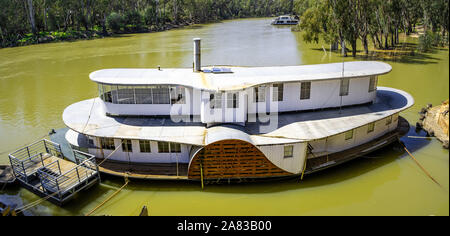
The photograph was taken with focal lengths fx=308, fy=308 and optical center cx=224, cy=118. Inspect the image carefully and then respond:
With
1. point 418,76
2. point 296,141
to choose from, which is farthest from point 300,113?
point 418,76

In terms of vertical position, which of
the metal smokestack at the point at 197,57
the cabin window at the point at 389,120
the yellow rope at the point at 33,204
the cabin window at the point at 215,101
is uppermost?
the metal smokestack at the point at 197,57

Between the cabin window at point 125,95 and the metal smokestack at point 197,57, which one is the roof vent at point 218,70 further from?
the cabin window at point 125,95

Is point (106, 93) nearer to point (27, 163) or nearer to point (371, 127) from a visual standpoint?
point (27, 163)

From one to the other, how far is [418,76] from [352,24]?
10.8 m

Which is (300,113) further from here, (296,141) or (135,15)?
(135,15)

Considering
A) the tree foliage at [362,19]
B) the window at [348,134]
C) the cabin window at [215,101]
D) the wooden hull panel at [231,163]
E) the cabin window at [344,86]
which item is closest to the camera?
the wooden hull panel at [231,163]

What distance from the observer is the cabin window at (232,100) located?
14.4m

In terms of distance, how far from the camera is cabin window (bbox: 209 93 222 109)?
565 inches

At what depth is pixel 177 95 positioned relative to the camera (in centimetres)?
1541

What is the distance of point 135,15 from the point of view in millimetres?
80562

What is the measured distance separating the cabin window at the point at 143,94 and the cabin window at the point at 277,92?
20.5ft

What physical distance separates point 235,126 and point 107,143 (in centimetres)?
608

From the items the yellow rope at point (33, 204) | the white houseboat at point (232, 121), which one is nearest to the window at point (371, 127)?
the white houseboat at point (232, 121)

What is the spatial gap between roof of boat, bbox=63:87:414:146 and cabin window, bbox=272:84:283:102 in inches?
34.4
